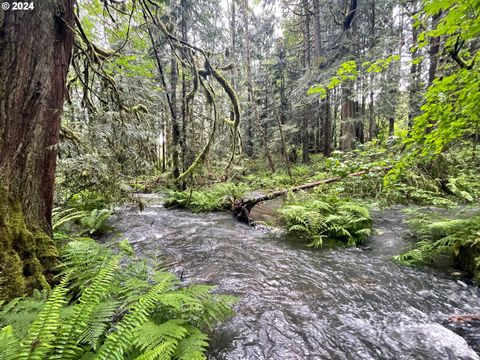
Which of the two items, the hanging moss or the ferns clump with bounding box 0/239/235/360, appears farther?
the hanging moss

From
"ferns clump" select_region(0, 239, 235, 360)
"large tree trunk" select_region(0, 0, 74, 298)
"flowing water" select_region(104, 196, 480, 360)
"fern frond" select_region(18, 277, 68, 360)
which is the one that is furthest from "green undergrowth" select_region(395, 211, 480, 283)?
"large tree trunk" select_region(0, 0, 74, 298)

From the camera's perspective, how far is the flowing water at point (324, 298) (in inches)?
86.5

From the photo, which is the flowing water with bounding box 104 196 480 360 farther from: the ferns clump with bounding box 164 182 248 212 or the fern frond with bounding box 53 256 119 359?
the ferns clump with bounding box 164 182 248 212

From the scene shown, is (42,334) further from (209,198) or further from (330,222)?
(209,198)

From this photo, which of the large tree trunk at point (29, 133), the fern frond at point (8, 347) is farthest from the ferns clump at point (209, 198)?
the fern frond at point (8, 347)

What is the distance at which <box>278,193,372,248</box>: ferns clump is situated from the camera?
198 inches

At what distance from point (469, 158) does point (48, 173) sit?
10.8m

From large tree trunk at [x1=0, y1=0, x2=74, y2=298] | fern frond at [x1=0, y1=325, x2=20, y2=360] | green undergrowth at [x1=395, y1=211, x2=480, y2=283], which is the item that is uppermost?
large tree trunk at [x1=0, y1=0, x2=74, y2=298]

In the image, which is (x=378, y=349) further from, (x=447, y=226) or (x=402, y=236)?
(x=402, y=236)

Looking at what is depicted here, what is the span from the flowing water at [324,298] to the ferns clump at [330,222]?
0.33 m

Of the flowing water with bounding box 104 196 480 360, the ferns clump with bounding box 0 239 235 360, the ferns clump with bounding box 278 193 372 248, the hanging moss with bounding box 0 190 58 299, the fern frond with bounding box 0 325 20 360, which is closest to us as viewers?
the fern frond with bounding box 0 325 20 360

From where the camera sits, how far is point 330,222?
210 inches

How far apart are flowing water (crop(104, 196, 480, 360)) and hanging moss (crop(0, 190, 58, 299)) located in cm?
172

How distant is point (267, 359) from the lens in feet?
6.82
